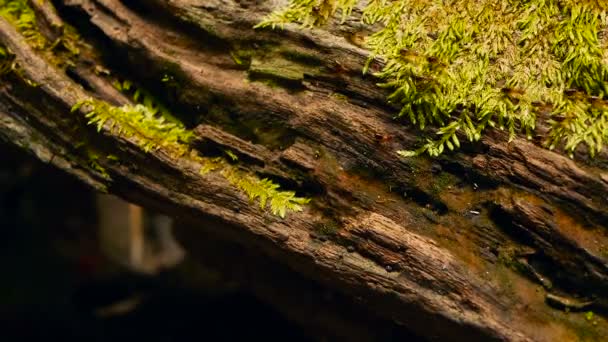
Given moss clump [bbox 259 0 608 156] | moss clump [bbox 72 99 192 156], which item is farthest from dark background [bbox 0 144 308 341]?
moss clump [bbox 259 0 608 156]

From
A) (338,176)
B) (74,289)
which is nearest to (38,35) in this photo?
(338,176)

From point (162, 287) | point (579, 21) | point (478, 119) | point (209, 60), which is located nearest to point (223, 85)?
point (209, 60)

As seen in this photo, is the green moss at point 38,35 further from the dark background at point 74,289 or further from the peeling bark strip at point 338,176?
the dark background at point 74,289

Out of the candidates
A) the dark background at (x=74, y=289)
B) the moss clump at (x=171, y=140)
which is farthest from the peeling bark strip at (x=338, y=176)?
the dark background at (x=74, y=289)

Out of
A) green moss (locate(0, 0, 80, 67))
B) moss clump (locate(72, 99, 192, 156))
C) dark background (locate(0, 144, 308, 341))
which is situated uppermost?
green moss (locate(0, 0, 80, 67))

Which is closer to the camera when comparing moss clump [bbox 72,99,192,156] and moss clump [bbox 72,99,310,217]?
moss clump [bbox 72,99,310,217]

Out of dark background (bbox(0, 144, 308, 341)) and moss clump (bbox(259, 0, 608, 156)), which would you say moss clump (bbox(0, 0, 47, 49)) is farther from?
moss clump (bbox(259, 0, 608, 156))

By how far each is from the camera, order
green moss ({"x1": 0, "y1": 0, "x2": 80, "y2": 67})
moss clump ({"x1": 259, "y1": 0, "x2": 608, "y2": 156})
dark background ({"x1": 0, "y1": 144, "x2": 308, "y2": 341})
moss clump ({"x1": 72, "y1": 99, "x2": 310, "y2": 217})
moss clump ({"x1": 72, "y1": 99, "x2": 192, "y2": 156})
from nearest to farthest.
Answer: moss clump ({"x1": 259, "y1": 0, "x2": 608, "y2": 156})
moss clump ({"x1": 72, "y1": 99, "x2": 310, "y2": 217})
moss clump ({"x1": 72, "y1": 99, "x2": 192, "y2": 156})
green moss ({"x1": 0, "y1": 0, "x2": 80, "y2": 67})
dark background ({"x1": 0, "y1": 144, "x2": 308, "y2": 341})

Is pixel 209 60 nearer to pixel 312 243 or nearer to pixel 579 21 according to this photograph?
pixel 312 243
